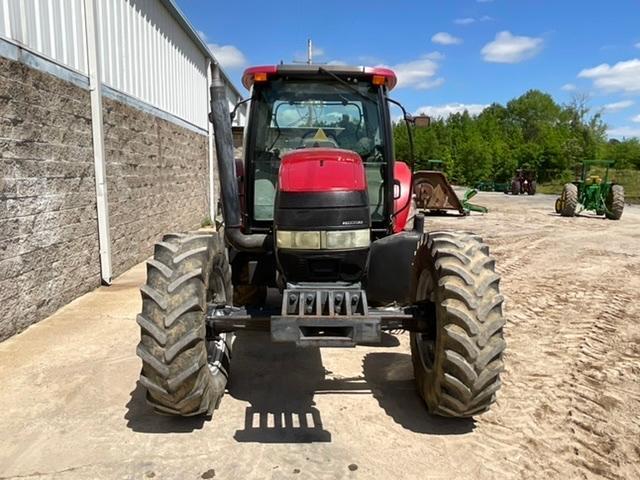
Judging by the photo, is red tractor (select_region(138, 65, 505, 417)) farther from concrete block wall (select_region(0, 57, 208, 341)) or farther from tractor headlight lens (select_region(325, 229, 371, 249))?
concrete block wall (select_region(0, 57, 208, 341))

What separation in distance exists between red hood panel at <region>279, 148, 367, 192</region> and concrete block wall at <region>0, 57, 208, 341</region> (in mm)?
2813

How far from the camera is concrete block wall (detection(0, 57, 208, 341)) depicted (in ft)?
15.2

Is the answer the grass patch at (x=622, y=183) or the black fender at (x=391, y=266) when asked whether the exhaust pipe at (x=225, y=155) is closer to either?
the black fender at (x=391, y=266)

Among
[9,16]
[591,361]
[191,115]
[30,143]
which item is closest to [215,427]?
[591,361]

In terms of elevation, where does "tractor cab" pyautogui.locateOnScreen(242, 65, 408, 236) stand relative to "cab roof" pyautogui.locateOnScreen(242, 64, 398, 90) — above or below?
below

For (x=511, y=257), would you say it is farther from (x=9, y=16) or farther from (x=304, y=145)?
(x=9, y=16)

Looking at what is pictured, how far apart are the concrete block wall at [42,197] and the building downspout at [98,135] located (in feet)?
0.33

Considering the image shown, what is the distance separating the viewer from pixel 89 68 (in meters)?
6.36

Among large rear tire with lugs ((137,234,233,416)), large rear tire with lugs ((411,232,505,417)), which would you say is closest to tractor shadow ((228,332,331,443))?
large rear tire with lugs ((137,234,233,416))

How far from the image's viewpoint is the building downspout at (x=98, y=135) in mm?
6359

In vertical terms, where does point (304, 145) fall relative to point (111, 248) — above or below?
above

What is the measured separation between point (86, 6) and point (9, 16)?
186 centimetres

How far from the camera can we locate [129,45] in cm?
799

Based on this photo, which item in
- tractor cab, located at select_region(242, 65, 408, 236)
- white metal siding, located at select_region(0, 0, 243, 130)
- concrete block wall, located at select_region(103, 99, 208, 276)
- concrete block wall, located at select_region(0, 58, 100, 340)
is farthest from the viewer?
concrete block wall, located at select_region(103, 99, 208, 276)
